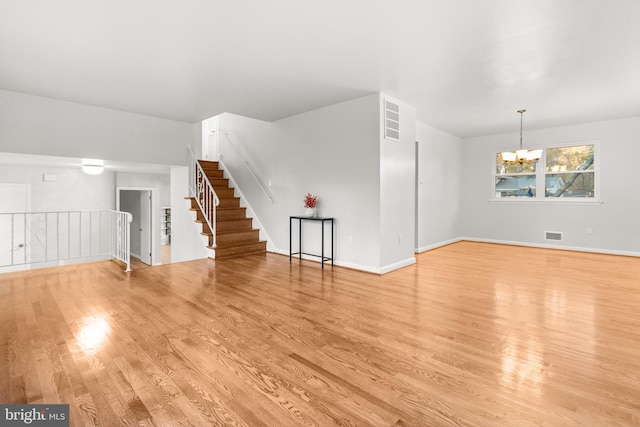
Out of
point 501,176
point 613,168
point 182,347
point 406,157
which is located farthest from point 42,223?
point 613,168

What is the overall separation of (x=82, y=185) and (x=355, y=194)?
6279 mm

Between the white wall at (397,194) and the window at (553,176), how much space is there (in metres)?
3.44

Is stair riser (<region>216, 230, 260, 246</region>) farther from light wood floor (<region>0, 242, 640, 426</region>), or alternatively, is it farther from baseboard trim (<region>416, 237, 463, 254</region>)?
baseboard trim (<region>416, 237, 463, 254</region>)

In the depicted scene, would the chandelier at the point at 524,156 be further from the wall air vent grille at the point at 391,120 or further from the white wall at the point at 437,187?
the wall air vent grille at the point at 391,120

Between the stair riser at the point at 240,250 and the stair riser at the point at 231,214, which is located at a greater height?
the stair riser at the point at 231,214

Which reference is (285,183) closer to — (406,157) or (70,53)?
(406,157)

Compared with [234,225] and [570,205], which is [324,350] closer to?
[234,225]

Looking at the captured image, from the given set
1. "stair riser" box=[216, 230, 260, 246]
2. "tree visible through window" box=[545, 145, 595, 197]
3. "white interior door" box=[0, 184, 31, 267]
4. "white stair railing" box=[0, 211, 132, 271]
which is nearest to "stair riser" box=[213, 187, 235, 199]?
"stair riser" box=[216, 230, 260, 246]

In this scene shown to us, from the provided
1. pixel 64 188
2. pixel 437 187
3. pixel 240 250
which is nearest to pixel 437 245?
pixel 437 187

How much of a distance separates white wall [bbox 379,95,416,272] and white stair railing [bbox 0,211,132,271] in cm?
425

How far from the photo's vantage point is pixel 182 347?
230 cm

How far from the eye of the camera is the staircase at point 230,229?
5.65m

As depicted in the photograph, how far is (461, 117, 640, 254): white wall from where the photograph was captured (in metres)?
5.84

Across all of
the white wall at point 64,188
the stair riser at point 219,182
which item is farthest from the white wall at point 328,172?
the white wall at point 64,188
